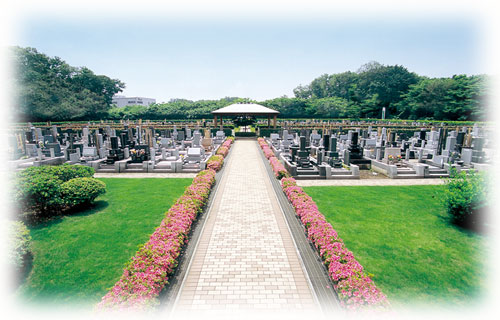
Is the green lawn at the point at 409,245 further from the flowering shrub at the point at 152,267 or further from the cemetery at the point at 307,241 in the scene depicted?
the flowering shrub at the point at 152,267

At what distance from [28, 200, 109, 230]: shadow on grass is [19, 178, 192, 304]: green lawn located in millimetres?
35

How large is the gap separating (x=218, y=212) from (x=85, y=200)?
5087 mm

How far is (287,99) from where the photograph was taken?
2682 inches

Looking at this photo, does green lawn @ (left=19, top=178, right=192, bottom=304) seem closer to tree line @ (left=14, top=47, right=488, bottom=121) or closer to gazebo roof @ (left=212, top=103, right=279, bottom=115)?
gazebo roof @ (left=212, top=103, right=279, bottom=115)

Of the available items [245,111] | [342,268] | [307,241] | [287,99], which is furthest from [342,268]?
[287,99]

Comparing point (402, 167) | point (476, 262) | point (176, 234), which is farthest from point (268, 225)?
point (402, 167)

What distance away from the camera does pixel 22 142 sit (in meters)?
19.9

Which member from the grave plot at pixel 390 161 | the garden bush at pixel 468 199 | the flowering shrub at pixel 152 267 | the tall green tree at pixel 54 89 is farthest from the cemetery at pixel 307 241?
the tall green tree at pixel 54 89

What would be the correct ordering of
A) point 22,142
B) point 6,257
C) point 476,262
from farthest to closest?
point 22,142 → point 476,262 → point 6,257

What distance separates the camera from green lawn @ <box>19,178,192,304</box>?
560 centimetres

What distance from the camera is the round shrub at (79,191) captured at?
9.23 metres

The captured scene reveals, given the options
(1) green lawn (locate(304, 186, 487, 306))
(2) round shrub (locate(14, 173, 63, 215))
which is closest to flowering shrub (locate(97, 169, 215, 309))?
(2) round shrub (locate(14, 173, 63, 215))

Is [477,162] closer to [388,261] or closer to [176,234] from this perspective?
[388,261]

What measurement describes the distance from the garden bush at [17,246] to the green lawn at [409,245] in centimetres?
832
